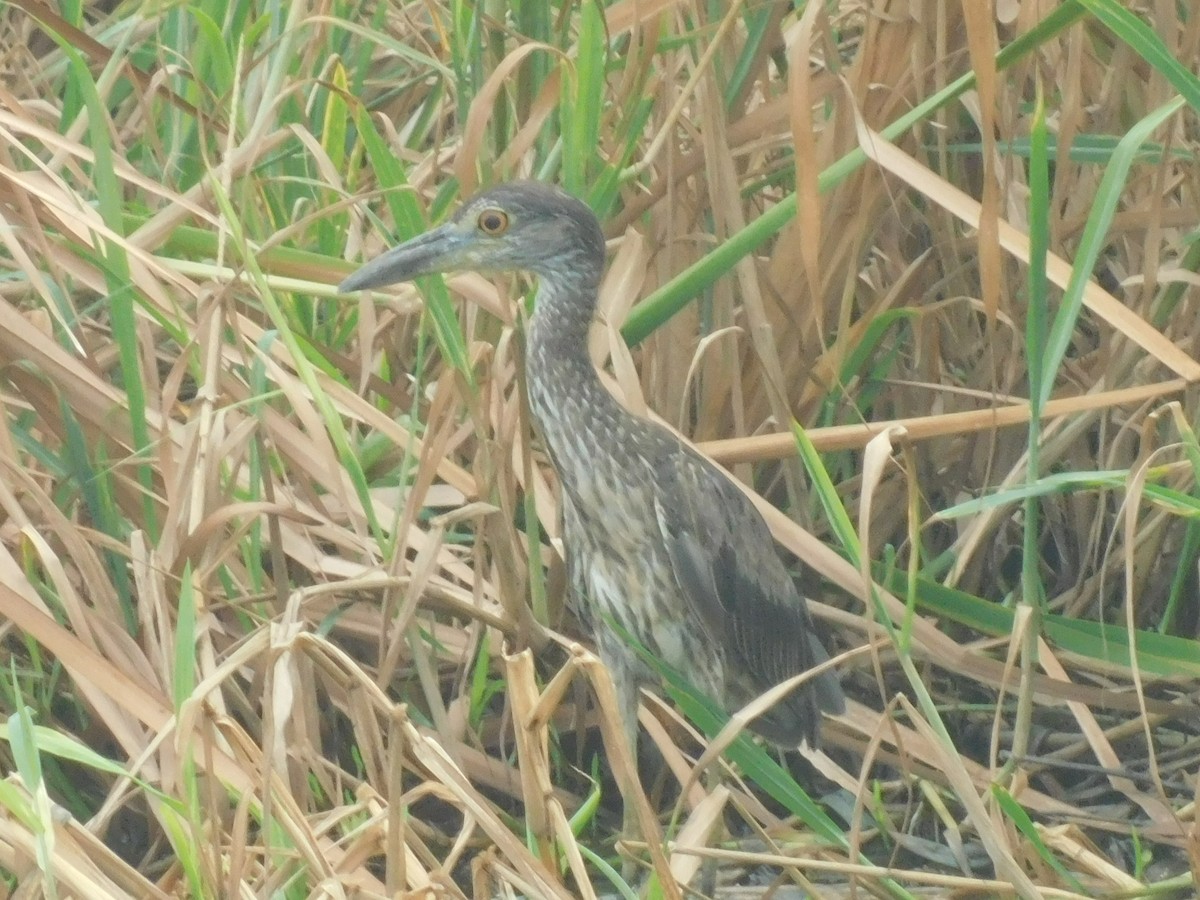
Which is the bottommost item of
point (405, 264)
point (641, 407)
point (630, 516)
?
point (630, 516)

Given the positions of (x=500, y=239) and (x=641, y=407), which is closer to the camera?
(x=500, y=239)

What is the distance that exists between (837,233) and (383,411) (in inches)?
31.6

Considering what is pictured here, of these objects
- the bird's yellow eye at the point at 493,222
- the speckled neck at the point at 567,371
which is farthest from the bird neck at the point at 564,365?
the bird's yellow eye at the point at 493,222

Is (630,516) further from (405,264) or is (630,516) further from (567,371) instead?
(405,264)

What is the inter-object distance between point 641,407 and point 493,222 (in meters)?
0.40

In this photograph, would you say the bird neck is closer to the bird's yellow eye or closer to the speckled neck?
the speckled neck

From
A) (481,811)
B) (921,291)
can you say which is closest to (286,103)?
(921,291)

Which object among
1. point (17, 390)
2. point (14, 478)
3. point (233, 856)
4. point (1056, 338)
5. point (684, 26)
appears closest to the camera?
point (233, 856)

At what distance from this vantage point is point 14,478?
2.53m

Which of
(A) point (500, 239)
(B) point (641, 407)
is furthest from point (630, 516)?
(A) point (500, 239)

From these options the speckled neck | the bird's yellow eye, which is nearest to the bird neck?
the speckled neck

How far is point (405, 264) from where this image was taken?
8.70 ft

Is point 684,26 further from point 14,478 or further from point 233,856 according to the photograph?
point 233,856

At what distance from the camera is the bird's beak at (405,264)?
104 inches
